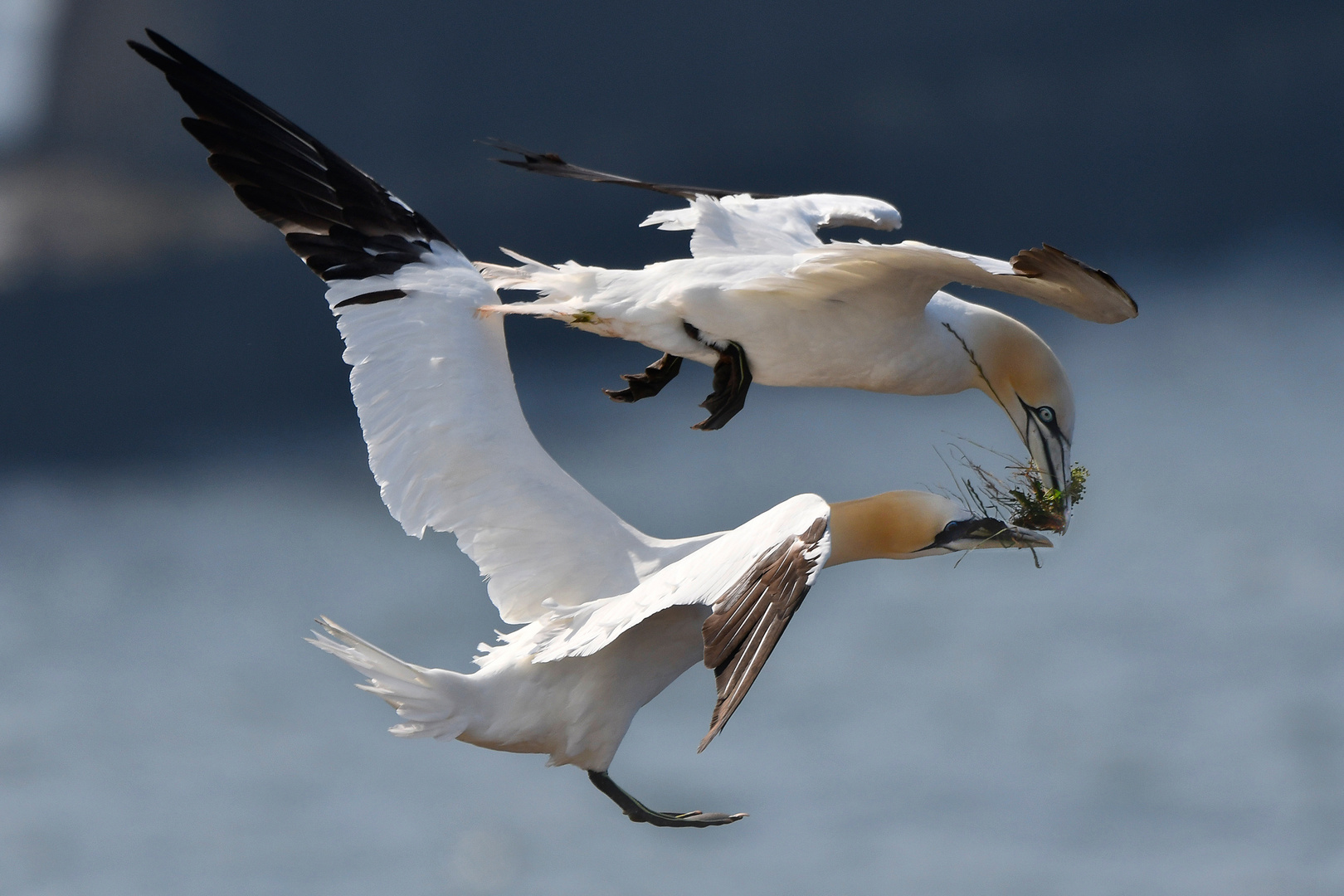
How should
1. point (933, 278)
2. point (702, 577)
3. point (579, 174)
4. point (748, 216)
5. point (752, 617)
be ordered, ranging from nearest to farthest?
point (752, 617), point (702, 577), point (933, 278), point (748, 216), point (579, 174)

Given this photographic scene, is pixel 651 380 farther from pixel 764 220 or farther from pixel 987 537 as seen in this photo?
pixel 987 537

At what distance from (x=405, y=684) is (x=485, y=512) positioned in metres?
0.51

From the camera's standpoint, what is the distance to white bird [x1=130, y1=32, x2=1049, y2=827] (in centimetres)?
341

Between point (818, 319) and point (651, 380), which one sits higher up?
point (818, 319)

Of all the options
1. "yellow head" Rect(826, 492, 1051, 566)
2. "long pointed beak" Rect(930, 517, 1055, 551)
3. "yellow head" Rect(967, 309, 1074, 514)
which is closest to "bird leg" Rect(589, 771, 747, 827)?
"yellow head" Rect(826, 492, 1051, 566)

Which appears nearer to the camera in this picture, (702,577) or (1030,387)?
(702,577)

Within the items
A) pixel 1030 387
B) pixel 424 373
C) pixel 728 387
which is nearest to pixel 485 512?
pixel 424 373

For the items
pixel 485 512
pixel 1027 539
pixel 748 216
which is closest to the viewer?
pixel 1027 539

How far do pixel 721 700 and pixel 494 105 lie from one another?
814 centimetres

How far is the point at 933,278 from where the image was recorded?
3289mm

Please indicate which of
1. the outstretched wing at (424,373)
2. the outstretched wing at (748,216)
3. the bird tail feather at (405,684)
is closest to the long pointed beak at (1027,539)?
the outstretched wing at (424,373)

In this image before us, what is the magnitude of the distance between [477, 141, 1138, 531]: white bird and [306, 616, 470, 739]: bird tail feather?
2.78 ft

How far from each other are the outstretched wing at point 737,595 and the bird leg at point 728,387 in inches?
14.0

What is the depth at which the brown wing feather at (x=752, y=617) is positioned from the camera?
264 cm
